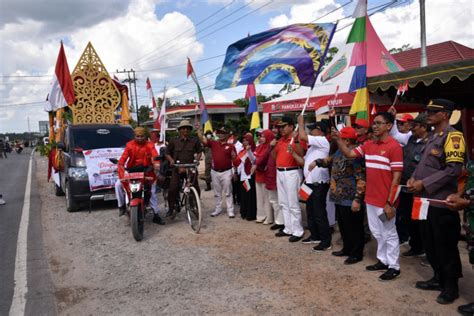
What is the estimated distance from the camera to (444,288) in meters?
3.82

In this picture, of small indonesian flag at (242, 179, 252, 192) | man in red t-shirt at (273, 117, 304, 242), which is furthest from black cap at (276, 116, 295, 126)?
small indonesian flag at (242, 179, 252, 192)

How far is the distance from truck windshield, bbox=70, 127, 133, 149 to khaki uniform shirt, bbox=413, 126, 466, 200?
288 inches

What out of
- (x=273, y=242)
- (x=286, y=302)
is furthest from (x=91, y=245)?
(x=286, y=302)

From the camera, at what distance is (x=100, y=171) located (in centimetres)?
848

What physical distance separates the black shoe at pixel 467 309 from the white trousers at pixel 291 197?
262 centimetres

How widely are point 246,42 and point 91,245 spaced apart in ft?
13.0

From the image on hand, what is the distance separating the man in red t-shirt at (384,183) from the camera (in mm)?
4176

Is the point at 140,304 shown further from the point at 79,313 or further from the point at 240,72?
the point at 240,72

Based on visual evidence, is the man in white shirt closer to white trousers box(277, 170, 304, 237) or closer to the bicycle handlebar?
white trousers box(277, 170, 304, 237)

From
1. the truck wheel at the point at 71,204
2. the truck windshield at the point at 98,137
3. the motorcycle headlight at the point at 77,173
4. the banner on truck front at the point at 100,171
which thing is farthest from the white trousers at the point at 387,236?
the truck windshield at the point at 98,137

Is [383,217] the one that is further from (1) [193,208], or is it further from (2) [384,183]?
(1) [193,208]

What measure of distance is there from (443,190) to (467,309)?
1.06 meters

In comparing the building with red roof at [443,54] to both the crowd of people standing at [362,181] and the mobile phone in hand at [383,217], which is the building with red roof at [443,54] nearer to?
the crowd of people standing at [362,181]

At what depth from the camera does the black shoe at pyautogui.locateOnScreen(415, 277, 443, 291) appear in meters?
4.04
